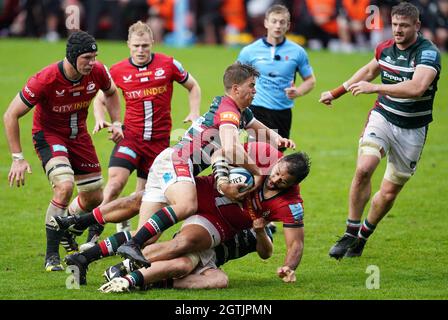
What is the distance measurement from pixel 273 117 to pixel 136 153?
208 centimetres

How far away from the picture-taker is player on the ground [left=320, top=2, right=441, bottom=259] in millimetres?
10039

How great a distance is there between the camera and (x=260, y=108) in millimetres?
12133

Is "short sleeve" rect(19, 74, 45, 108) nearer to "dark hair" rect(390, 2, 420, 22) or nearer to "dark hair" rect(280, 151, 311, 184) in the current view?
"dark hair" rect(280, 151, 311, 184)

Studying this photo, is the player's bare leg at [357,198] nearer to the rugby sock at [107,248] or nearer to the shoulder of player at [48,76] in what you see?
the rugby sock at [107,248]

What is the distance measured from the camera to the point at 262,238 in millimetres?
8773

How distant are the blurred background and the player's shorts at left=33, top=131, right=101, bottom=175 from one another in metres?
19.8

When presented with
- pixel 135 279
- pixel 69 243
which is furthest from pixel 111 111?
pixel 135 279

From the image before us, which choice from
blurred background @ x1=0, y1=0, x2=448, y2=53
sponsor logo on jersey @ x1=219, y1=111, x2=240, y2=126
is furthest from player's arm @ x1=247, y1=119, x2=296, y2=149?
blurred background @ x1=0, y1=0, x2=448, y2=53

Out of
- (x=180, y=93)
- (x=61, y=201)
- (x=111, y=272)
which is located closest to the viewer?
(x=111, y=272)

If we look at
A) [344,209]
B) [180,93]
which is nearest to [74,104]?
[344,209]

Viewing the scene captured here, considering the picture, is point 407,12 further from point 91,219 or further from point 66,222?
point 66,222

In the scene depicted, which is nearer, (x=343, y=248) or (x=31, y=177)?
(x=343, y=248)
